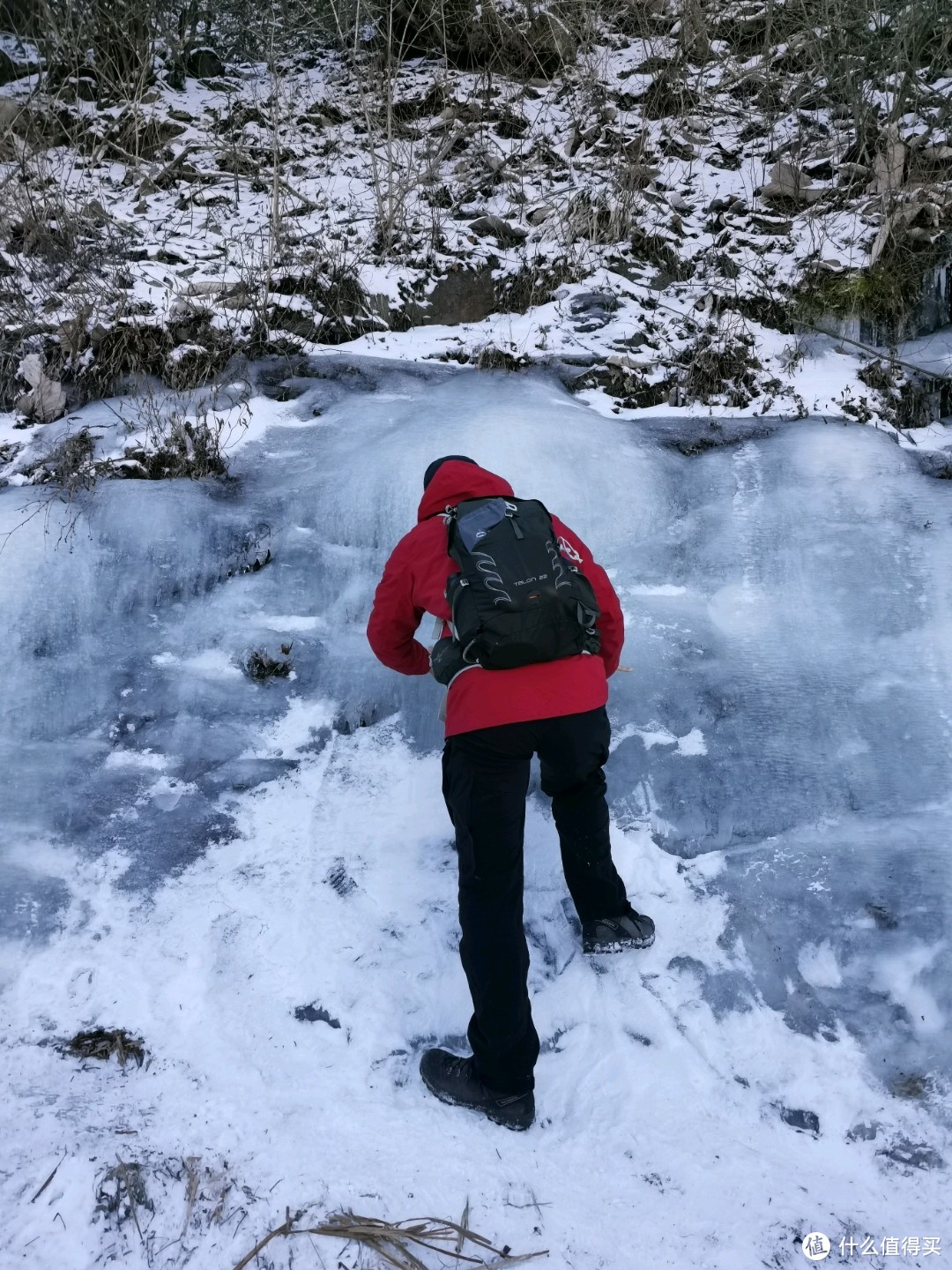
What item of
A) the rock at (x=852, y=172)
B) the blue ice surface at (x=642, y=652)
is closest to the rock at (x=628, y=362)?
the blue ice surface at (x=642, y=652)

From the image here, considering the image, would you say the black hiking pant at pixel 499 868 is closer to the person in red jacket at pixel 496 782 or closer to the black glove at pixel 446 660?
the person in red jacket at pixel 496 782

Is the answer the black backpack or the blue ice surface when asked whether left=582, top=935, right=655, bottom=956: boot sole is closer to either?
the blue ice surface

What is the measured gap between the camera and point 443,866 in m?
3.10

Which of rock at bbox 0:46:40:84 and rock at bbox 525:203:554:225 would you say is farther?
rock at bbox 0:46:40:84

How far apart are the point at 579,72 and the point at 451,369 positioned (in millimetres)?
3438

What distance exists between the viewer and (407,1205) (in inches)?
86.1

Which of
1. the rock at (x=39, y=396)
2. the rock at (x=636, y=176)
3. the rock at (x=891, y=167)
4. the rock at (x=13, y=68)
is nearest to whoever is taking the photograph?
the rock at (x=39, y=396)

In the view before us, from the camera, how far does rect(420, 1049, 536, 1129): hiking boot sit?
2.38 metres

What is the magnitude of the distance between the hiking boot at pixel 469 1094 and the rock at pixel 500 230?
5127 mm

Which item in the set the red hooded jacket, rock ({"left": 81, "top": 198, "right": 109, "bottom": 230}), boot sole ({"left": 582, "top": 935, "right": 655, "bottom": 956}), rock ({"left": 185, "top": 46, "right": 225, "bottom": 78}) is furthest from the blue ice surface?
rock ({"left": 185, "top": 46, "right": 225, "bottom": 78})

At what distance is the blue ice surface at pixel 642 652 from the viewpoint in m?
2.93

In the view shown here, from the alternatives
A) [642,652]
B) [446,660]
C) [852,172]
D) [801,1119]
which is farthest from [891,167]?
[801,1119]

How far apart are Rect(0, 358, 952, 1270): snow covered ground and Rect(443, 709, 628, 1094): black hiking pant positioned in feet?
0.94

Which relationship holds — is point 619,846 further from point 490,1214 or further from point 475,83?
point 475,83
